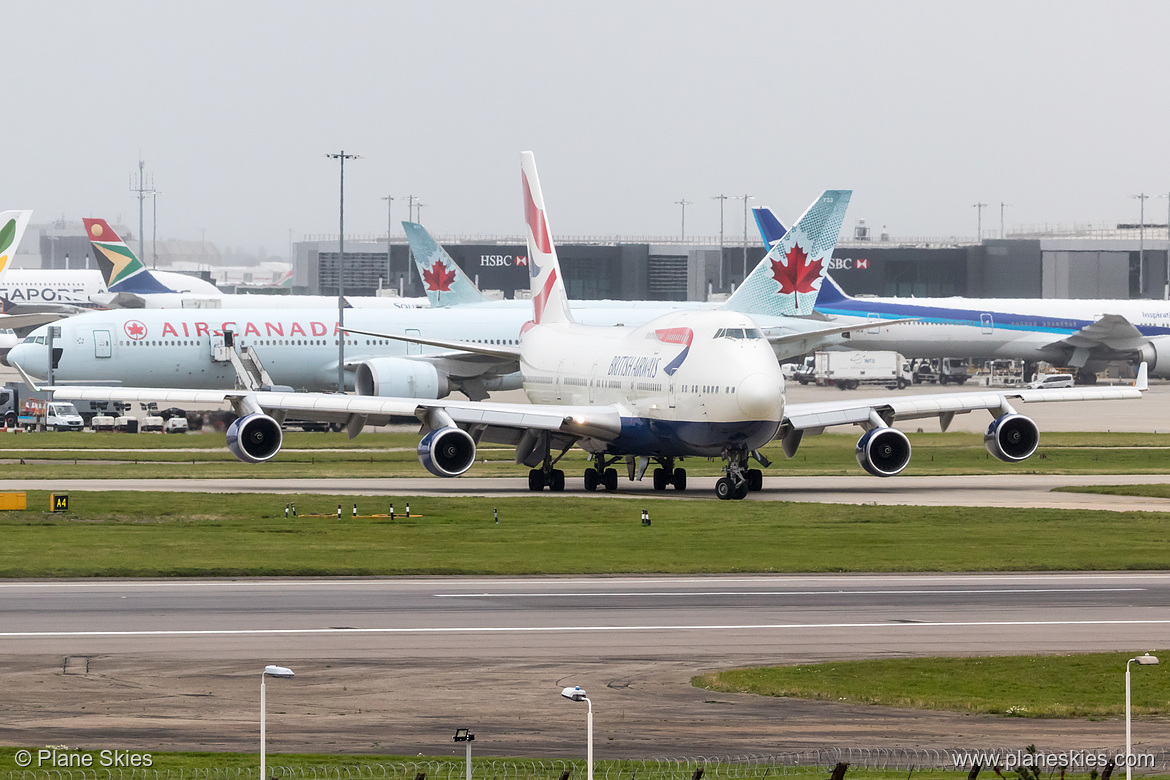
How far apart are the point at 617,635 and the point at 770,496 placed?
24.4 m

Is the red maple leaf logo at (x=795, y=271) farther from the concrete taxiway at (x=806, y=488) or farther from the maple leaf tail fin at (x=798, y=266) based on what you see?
the concrete taxiway at (x=806, y=488)

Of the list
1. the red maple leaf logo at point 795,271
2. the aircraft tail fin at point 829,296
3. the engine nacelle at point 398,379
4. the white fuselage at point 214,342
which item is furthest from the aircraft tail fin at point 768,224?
the engine nacelle at point 398,379

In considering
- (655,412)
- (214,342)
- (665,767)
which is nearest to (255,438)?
(655,412)

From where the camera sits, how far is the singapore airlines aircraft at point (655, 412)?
49.4 m

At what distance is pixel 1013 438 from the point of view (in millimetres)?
55500

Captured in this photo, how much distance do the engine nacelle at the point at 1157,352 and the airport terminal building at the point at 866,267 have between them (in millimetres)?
48883

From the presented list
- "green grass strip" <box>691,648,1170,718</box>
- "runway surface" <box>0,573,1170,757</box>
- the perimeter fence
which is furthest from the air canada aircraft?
the perimeter fence

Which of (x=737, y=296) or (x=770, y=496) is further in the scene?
(x=737, y=296)

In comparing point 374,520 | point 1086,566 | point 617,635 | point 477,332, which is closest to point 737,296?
point 477,332

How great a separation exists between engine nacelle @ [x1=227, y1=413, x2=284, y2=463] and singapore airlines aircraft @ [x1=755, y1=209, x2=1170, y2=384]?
220 feet

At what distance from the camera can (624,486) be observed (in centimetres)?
Answer: 5712

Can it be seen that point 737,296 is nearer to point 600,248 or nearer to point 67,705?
point 67,705

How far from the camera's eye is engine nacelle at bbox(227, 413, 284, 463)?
5300cm

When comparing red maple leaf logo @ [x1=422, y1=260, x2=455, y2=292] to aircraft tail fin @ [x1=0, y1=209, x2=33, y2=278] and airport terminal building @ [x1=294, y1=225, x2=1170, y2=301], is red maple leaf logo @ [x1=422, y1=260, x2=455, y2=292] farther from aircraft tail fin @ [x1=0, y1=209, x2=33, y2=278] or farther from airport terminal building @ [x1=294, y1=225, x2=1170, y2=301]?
airport terminal building @ [x1=294, y1=225, x2=1170, y2=301]
